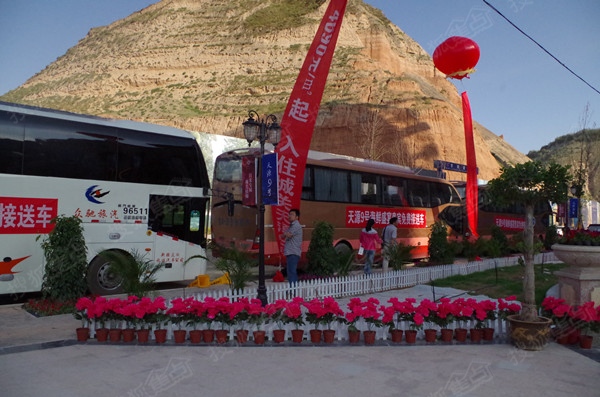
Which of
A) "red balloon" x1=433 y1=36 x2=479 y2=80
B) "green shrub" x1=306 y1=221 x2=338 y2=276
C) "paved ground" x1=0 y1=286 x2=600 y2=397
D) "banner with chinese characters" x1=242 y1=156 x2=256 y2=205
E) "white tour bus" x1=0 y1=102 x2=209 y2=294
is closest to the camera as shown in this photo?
"paved ground" x1=0 y1=286 x2=600 y2=397

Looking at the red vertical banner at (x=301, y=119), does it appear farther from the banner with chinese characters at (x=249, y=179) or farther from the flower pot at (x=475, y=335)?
the flower pot at (x=475, y=335)

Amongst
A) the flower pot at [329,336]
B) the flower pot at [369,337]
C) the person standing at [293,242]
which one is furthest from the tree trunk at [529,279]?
the person standing at [293,242]

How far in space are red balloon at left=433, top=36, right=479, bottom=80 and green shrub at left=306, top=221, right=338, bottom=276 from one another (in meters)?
8.43

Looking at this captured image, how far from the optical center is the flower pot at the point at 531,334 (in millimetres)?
6512

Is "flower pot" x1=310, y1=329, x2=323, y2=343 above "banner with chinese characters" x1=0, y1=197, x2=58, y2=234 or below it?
below

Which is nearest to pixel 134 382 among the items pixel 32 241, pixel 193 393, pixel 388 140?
pixel 193 393

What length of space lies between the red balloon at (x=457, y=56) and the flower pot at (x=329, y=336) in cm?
1322

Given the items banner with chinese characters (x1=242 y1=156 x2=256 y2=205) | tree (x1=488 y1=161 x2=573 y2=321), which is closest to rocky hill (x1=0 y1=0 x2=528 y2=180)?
banner with chinese characters (x1=242 y1=156 x2=256 y2=205)

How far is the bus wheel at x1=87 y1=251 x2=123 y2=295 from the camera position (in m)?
10.8

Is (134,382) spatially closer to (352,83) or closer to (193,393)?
(193,393)

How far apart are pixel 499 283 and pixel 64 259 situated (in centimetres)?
1111

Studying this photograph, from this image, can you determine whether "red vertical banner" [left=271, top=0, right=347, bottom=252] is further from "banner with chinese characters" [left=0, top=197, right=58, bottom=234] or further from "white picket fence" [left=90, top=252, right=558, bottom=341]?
"banner with chinese characters" [left=0, top=197, right=58, bottom=234]

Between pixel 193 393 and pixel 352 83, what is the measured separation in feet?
239

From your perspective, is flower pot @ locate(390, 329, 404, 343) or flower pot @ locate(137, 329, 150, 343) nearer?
flower pot @ locate(137, 329, 150, 343)
